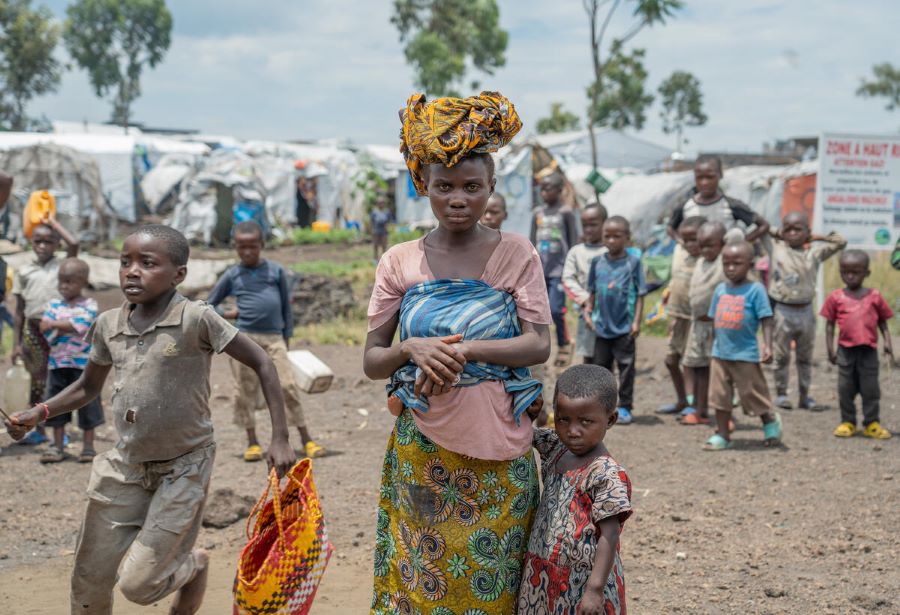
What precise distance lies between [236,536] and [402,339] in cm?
267

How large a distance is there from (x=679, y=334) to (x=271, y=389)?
510 cm

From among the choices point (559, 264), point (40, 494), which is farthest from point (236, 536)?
point (559, 264)

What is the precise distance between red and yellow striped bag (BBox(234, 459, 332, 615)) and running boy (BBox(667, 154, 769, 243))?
17.4ft

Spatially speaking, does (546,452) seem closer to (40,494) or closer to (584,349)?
(40,494)

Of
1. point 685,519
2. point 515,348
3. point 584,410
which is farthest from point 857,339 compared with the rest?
point 515,348

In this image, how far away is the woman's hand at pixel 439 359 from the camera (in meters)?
2.39

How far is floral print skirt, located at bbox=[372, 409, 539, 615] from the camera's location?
2572 millimetres

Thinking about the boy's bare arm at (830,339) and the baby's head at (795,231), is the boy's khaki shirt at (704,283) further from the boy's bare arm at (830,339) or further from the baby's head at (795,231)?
the baby's head at (795,231)

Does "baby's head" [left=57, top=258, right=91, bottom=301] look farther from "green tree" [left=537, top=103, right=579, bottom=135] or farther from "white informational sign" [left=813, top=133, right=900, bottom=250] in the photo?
"green tree" [left=537, top=103, right=579, bottom=135]

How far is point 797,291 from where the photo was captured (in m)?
7.52

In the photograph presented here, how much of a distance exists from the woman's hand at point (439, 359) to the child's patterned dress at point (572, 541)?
512 millimetres

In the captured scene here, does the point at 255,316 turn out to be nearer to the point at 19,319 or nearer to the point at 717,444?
the point at 19,319

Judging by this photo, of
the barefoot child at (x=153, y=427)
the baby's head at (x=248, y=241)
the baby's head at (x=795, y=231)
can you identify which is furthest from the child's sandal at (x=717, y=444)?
the barefoot child at (x=153, y=427)

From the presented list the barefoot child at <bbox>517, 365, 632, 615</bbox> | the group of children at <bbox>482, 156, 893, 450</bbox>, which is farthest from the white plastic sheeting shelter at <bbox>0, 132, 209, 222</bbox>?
the barefoot child at <bbox>517, 365, 632, 615</bbox>
